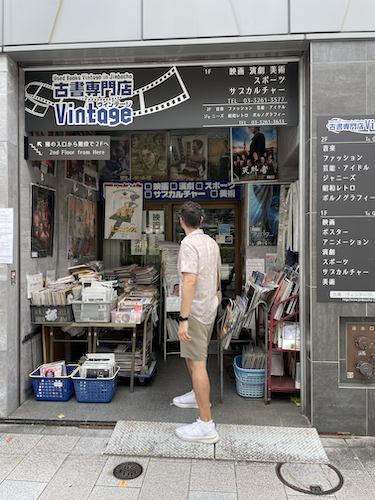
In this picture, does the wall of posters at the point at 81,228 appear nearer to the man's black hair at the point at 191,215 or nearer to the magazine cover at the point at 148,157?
the magazine cover at the point at 148,157

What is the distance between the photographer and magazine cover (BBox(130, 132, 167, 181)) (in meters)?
6.97

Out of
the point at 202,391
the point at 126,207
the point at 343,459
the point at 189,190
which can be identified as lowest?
the point at 343,459

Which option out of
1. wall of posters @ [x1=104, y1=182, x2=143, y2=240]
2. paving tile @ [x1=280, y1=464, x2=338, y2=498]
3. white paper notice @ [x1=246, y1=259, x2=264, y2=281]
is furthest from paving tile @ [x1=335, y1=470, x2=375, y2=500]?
wall of posters @ [x1=104, y1=182, x2=143, y2=240]

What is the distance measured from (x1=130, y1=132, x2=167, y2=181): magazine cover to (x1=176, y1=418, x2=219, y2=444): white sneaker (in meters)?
4.67

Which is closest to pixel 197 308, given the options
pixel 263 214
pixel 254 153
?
pixel 263 214

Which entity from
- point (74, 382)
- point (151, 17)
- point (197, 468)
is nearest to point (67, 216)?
point (74, 382)

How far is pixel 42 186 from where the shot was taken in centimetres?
475

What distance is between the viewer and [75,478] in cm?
296

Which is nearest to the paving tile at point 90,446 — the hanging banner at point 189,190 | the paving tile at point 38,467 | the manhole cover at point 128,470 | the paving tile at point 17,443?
the paving tile at point 38,467

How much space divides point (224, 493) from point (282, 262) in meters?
3.30

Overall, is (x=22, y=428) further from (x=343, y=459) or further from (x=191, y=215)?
(x=343, y=459)

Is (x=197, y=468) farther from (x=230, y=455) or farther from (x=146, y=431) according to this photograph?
(x=146, y=431)

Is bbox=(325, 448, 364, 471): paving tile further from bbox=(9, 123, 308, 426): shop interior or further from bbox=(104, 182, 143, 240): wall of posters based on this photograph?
bbox=(104, 182, 143, 240): wall of posters

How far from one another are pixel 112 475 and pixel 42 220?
3.16 metres
